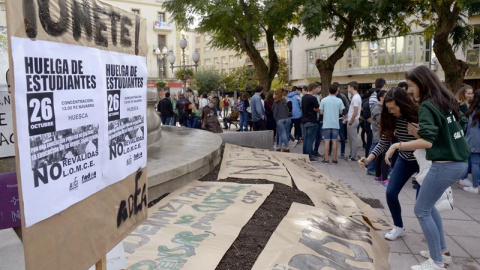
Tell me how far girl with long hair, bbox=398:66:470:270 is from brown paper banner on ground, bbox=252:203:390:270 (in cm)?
47

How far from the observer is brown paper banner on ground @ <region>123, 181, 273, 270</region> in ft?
9.06

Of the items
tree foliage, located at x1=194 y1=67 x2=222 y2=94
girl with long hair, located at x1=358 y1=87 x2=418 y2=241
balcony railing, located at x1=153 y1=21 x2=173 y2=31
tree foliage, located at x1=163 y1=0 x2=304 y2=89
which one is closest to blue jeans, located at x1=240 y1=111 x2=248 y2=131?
tree foliage, located at x1=163 y1=0 x2=304 y2=89

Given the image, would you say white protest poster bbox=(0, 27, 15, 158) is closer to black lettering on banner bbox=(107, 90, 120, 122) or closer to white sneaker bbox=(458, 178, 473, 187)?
black lettering on banner bbox=(107, 90, 120, 122)

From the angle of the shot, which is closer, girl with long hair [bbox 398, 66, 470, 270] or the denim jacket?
girl with long hair [bbox 398, 66, 470, 270]

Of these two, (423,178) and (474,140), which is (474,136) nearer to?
(474,140)

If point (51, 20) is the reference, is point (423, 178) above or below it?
below

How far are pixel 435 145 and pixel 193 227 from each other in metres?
2.08

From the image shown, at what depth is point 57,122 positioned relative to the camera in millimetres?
1541

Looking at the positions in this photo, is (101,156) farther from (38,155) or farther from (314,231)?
(314,231)

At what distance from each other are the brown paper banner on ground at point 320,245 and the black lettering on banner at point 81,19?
181 centimetres

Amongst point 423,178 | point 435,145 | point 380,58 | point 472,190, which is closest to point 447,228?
point 423,178

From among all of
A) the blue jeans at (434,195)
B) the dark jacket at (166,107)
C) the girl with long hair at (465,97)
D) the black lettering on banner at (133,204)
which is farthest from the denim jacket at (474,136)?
the dark jacket at (166,107)

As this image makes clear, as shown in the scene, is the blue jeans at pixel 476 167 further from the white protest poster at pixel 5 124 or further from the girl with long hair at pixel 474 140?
the white protest poster at pixel 5 124

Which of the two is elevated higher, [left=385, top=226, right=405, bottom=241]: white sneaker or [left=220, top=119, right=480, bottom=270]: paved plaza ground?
[left=385, top=226, right=405, bottom=241]: white sneaker
